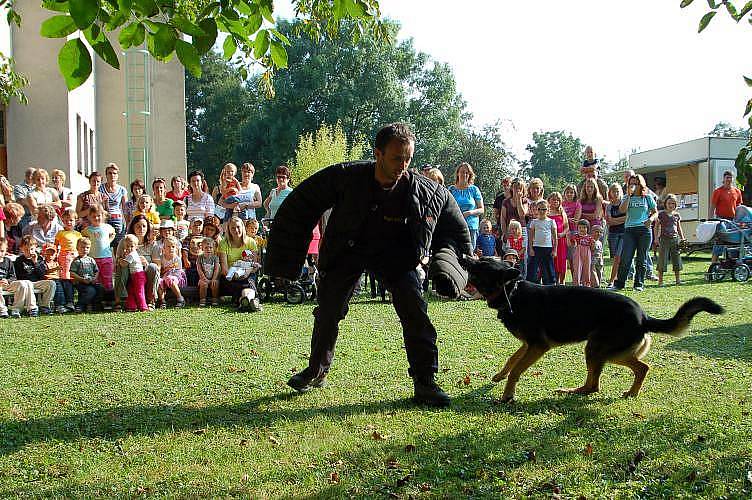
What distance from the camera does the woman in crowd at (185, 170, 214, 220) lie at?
Result: 13.5 metres

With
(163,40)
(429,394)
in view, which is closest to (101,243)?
(429,394)

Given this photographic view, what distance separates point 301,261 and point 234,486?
6.26 ft

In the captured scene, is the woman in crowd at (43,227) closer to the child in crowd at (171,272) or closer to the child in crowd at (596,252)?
the child in crowd at (171,272)

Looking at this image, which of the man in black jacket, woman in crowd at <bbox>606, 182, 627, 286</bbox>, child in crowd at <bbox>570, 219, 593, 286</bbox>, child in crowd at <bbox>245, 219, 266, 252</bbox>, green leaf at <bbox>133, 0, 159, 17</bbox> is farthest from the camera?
woman in crowd at <bbox>606, 182, 627, 286</bbox>

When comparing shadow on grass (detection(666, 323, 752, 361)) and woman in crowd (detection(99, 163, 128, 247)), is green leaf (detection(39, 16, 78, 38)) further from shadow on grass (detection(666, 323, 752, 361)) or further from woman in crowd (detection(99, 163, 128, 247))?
woman in crowd (detection(99, 163, 128, 247))

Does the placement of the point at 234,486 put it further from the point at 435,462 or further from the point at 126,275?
the point at 126,275

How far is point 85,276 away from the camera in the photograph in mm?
11281

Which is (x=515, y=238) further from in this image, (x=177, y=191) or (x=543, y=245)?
(x=177, y=191)

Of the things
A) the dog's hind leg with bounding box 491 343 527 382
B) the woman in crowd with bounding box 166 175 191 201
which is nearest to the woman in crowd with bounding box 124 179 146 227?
the woman in crowd with bounding box 166 175 191 201

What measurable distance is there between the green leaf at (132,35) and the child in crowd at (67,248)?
885cm

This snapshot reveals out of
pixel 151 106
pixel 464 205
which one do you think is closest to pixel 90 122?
pixel 151 106

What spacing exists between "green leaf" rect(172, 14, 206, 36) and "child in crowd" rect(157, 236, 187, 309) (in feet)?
29.7

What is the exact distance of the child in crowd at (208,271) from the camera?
12102 millimetres

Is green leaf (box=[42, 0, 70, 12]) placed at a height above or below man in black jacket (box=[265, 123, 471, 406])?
above
